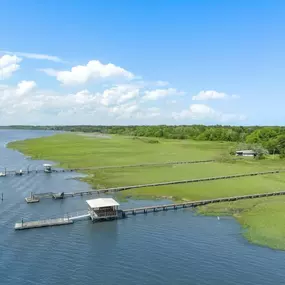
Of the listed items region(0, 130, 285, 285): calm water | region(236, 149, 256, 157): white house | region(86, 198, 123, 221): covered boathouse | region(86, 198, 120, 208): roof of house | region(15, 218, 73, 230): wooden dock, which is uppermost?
region(236, 149, 256, 157): white house

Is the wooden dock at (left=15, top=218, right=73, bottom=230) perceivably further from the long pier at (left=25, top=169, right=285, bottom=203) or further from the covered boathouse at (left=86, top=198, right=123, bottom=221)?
the long pier at (left=25, top=169, right=285, bottom=203)

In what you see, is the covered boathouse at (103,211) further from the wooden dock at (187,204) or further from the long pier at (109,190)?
the long pier at (109,190)

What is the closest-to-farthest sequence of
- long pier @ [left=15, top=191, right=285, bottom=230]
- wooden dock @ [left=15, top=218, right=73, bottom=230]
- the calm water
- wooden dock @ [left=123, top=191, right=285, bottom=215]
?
1. the calm water
2. wooden dock @ [left=15, top=218, right=73, bottom=230]
3. long pier @ [left=15, top=191, right=285, bottom=230]
4. wooden dock @ [left=123, top=191, right=285, bottom=215]

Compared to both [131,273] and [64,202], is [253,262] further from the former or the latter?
[64,202]

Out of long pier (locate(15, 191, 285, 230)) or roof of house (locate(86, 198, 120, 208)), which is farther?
roof of house (locate(86, 198, 120, 208))

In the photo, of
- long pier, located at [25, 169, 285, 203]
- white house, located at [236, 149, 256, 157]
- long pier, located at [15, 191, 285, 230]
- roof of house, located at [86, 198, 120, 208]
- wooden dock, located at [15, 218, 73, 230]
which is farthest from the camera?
white house, located at [236, 149, 256, 157]

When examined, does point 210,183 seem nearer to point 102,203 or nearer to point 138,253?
point 102,203

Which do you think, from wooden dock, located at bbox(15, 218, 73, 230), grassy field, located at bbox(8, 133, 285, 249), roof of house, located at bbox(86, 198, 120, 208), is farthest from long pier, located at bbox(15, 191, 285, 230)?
grassy field, located at bbox(8, 133, 285, 249)
